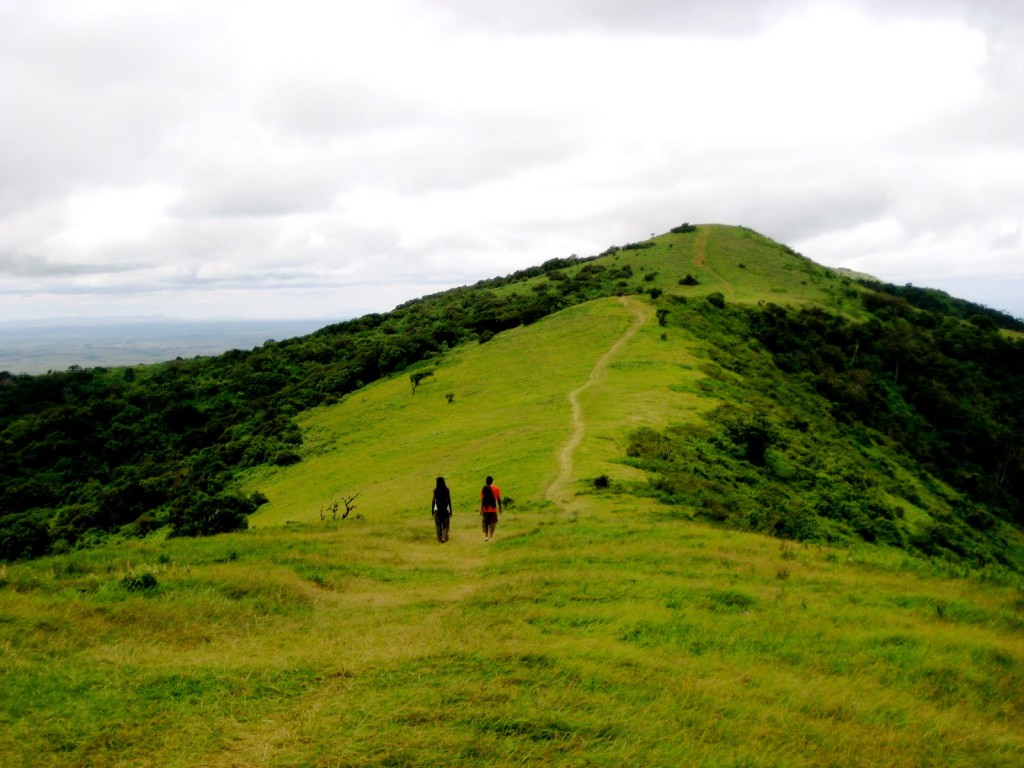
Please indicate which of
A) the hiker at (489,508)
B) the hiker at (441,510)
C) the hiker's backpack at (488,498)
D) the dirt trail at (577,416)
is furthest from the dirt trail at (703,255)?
the hiker at (441,510)

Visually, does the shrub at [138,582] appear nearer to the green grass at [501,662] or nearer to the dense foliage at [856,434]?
the green grass at [501,662]

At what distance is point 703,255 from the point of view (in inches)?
3755

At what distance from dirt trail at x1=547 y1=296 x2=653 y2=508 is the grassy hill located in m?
0.17

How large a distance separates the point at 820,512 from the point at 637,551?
14893 mm

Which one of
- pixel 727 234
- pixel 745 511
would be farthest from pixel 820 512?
pixel 727 234

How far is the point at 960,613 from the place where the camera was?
477 inches

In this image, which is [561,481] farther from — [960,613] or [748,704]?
[748,704]

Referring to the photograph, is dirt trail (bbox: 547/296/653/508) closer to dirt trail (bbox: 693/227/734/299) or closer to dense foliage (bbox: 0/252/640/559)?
dense foliage (bbox: 0/252/640/559)

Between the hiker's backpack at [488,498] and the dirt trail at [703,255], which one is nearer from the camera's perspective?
the hiker's backpack at [488,498]

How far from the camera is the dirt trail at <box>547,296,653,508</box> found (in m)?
21.3

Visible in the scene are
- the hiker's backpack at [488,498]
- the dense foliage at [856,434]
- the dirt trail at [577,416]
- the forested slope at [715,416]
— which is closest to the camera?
the hiker's backpack at [488,498]

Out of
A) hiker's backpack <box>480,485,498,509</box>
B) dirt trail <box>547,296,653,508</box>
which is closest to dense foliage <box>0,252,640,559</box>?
hiker's backpack <box>480,485,498,509</box>

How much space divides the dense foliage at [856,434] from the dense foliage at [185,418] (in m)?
17.6

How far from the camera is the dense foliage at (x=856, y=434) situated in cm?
2525
